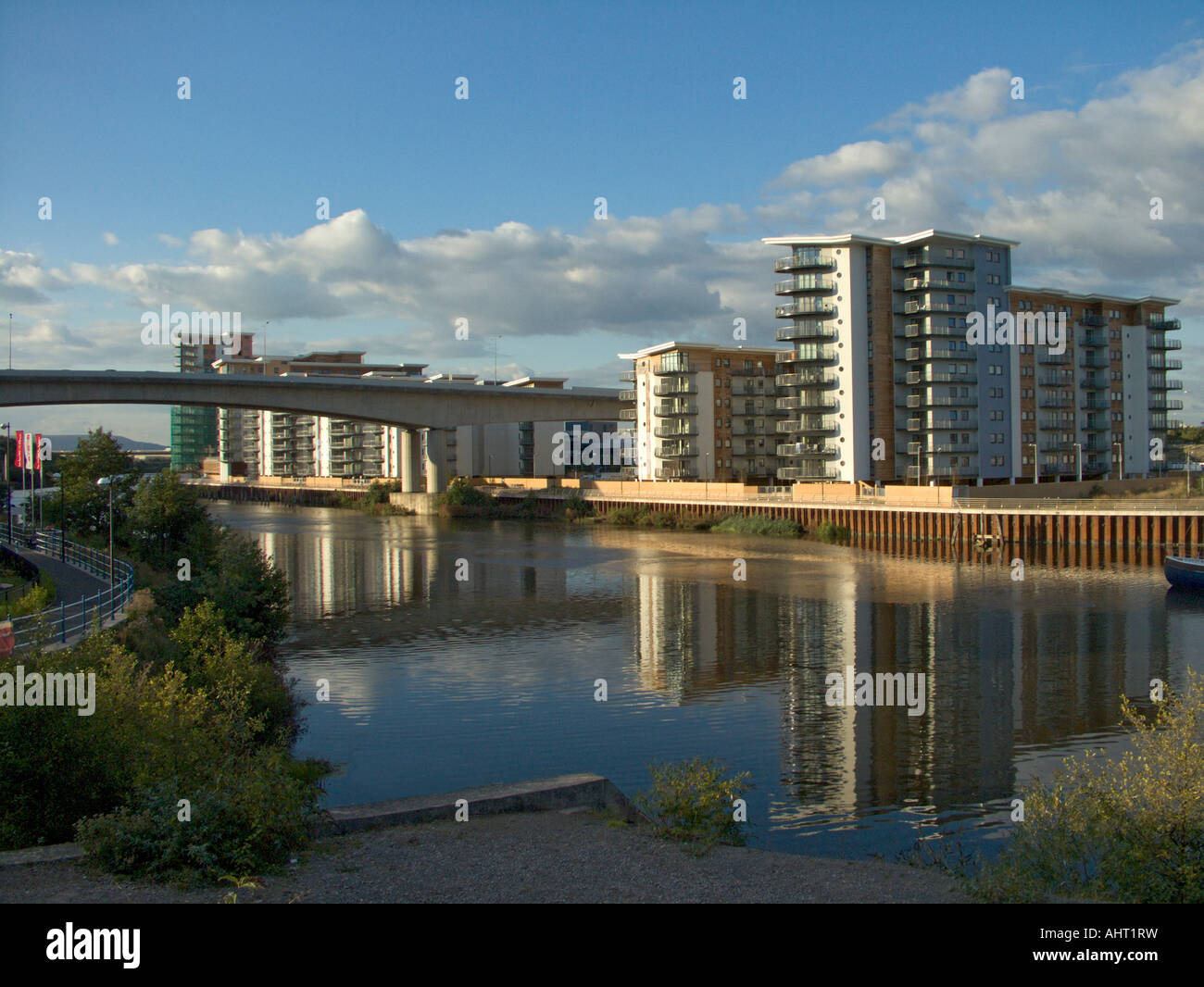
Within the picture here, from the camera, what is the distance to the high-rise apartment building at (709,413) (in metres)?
95.1

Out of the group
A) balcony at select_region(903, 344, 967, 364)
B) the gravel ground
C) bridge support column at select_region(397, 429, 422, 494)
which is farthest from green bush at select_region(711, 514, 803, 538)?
the gravel ground

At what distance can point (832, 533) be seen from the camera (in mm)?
68750

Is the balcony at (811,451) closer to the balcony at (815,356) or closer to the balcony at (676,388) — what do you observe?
the balcony at (815,356)

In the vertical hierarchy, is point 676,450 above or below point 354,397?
below

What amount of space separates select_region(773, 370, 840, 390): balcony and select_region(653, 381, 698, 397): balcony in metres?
14.5

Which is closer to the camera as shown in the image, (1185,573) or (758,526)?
(1185,573)

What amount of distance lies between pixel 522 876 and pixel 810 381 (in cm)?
7227

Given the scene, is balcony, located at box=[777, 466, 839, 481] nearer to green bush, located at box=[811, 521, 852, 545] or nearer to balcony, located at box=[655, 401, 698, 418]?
green bush, located at box=[811, 521, 852, 545]

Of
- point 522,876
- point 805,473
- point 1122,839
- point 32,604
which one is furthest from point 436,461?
point 1122,839

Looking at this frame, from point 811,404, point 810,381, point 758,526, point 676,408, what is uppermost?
point 810,381

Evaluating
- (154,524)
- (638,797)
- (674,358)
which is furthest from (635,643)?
(674,358)

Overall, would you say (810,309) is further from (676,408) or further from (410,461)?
(410,461)

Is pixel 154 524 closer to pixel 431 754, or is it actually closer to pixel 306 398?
pixel 431 754
